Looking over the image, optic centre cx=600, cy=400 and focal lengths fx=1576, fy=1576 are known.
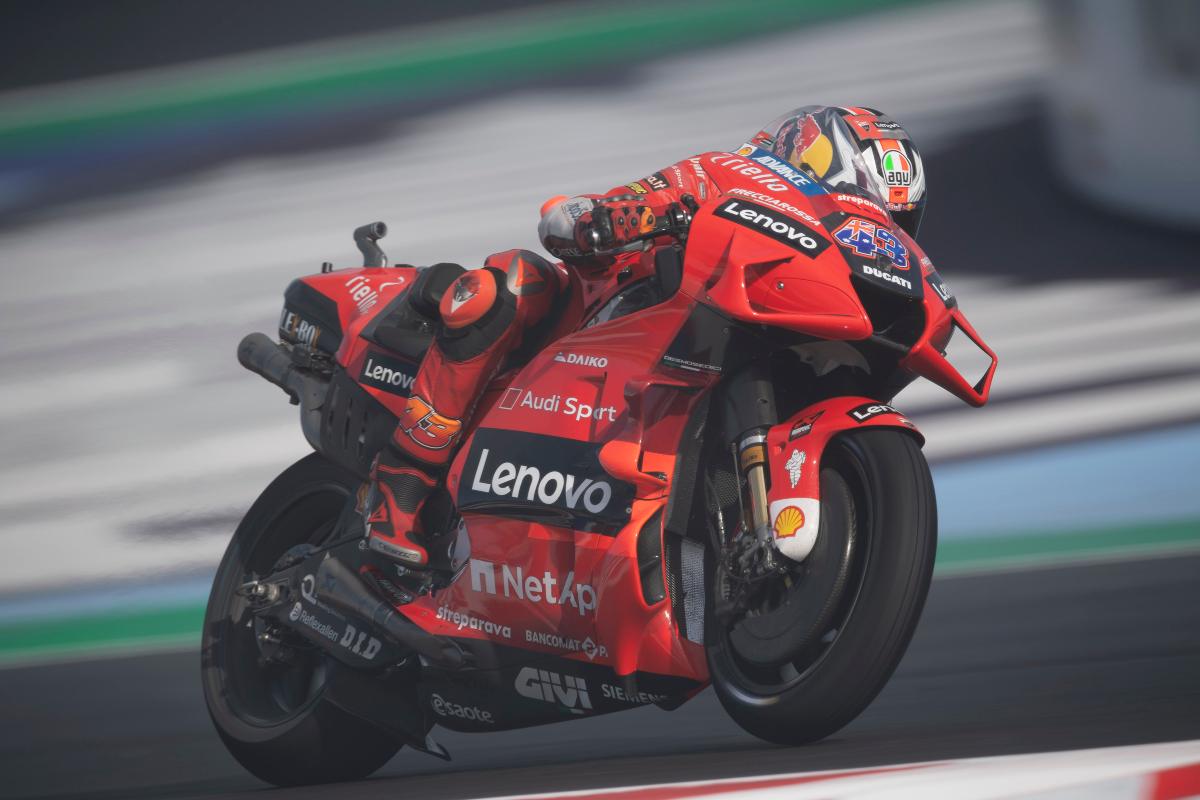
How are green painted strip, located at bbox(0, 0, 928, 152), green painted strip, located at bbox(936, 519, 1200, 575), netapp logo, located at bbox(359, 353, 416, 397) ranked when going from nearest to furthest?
netapp logo, located at bbox(359, 353, 416, 397)
green painted strip, located at bbox(936, 519, 1200, 575)
green painted strip, located at bbox(0, 0, 928, 152)

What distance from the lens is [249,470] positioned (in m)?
6.57

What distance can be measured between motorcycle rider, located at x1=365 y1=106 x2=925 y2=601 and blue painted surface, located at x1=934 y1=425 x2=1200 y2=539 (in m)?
2.61

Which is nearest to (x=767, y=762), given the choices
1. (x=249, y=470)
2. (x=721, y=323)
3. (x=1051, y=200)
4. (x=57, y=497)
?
(x=721, y=323)

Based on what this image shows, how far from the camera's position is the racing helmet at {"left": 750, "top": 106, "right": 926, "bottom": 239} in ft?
10.9

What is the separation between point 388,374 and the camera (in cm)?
414

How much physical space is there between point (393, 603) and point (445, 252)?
3996 millimetres

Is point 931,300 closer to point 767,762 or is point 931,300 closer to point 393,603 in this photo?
point 767,762

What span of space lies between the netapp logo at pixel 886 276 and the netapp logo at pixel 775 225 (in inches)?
3.7

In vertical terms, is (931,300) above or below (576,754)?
above

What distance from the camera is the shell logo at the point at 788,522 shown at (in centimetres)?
289

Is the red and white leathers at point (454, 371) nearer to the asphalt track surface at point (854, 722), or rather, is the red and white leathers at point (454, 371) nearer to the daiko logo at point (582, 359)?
the daiko logo at point (582, 359)

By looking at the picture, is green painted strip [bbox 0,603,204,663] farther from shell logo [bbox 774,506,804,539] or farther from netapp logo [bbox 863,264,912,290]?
netapp logo [bbox 863,264,912,290]

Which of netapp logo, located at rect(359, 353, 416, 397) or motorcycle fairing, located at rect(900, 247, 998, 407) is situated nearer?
motorcycle fairing, located at rect(900, 247, 998, 407)

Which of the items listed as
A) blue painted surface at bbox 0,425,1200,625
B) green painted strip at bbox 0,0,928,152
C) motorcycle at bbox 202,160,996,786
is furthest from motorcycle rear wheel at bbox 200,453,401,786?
green painted strip at bbox 0,0,928,152
